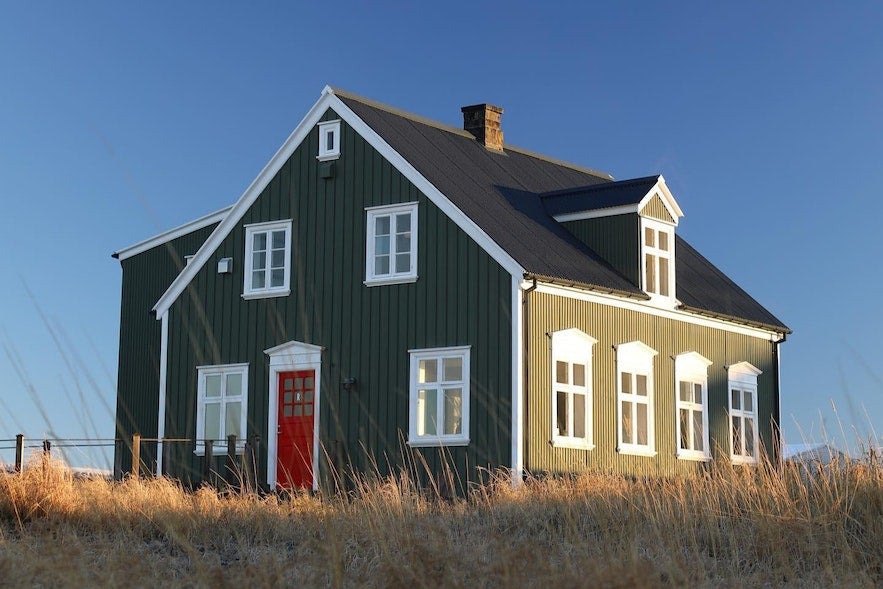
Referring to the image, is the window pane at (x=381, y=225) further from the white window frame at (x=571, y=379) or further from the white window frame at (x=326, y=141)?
the white window frame at (x=571, y=379)

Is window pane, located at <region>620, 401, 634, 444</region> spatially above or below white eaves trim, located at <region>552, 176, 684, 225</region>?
below

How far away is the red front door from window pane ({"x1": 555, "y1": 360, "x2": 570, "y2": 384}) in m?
4.72

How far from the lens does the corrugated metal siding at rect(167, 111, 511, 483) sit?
2222 centimetres

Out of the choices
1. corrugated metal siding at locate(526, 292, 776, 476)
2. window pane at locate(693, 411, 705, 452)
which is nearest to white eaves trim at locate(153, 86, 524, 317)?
corrugated metal siding at locate(526, 292, 776, 476)

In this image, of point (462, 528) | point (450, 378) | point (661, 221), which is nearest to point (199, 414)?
point (450, 378)

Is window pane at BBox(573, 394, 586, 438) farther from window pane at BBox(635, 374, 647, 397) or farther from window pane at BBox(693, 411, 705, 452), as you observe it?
window pane at BBox(693, 411, 705, 452)

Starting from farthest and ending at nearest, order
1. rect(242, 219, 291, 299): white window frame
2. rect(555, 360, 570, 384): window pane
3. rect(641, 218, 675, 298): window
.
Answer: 1. rect(641, 218, 675, 298): window
2. rect(242, 219, 291, 299): white window frame
3. rect(555, 360, 570, 384): window pane

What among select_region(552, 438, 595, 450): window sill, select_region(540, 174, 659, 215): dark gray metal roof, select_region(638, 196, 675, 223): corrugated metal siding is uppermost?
select_region(540, 174, 659, 215): dark gray metal roof

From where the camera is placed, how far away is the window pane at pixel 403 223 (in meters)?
23.7

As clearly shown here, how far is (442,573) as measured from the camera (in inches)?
412

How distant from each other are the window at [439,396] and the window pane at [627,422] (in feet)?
12.1

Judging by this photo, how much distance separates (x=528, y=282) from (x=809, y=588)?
1133 centimetres

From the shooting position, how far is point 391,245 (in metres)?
23.8

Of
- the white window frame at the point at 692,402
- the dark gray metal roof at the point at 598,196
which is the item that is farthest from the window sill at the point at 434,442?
the dark gray metal roof at the point at 598,196
